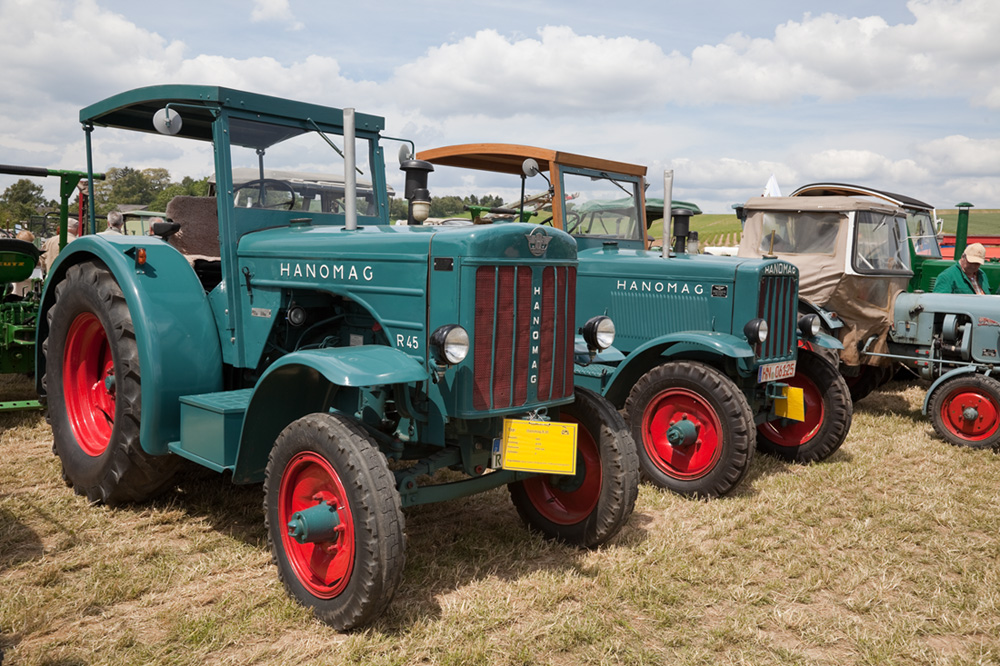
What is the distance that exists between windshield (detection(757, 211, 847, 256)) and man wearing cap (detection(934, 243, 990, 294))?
1.29 m

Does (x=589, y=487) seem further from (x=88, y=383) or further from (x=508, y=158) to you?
(x=508, y=158)

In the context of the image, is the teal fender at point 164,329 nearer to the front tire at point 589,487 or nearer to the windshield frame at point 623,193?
the front tire at point 589,487

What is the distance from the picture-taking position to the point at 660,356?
523 centimetres

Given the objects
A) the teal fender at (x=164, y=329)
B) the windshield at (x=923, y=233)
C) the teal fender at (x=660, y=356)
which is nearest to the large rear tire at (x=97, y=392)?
the teal fender at (x=164, y=329)

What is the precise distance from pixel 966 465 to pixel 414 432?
14.9 ft

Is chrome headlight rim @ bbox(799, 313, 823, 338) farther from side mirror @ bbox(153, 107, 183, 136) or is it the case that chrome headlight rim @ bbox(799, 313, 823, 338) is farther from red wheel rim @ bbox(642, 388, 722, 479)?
side mirror @ bbox(153, 107, 183, 136)

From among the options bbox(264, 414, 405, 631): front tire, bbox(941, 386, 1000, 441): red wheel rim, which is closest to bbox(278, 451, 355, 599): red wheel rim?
bbox(264, 414, 405, 631): front tire

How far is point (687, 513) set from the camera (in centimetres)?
443

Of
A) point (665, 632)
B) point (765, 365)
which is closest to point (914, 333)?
point (765, 365)

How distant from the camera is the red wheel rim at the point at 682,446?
15.6ft

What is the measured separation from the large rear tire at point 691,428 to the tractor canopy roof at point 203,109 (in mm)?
2354

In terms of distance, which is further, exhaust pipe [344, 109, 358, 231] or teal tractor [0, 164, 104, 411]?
teal tractor [0, 164, 104, 411]

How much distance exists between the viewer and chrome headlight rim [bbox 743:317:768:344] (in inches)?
196

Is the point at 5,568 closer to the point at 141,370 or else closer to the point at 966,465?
the point at 141,370
